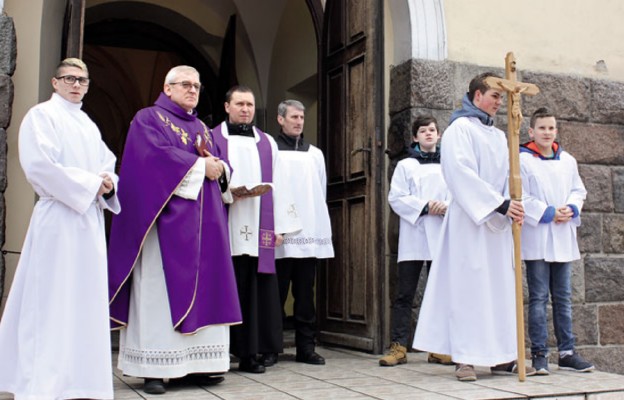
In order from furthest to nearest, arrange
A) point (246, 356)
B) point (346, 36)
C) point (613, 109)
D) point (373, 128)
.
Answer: point (613, 109), point (346, 36), point (373, 128), point (246, 356)

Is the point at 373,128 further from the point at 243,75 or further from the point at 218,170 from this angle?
the point at 243,75

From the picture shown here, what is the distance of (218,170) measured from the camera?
4551 mm

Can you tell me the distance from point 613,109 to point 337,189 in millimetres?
2616

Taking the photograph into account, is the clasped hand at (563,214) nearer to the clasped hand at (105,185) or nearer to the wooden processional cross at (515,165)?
the wooden processional cross at (515,165)

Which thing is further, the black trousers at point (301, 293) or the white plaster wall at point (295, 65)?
the white plaster wall at point (295, 65)

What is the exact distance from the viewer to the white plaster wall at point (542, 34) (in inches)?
262

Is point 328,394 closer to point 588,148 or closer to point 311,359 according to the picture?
point 311,359

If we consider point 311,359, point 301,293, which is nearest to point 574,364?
point 311,359

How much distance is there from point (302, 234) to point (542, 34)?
3.02 meters

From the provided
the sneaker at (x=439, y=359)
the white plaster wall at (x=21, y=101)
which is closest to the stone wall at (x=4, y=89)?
the white plaster wall at (x=21, y=101)

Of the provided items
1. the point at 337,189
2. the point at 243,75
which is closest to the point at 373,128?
the point at 337,189

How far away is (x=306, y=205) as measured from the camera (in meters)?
5.64

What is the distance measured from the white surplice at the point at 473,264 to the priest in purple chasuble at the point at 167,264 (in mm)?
1282

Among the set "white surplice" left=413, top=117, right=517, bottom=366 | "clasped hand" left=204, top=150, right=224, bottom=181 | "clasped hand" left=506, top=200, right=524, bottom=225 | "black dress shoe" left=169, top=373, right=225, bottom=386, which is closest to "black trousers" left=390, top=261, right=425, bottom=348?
"white surplice" left=413, top=117, right=517, bottom=366
